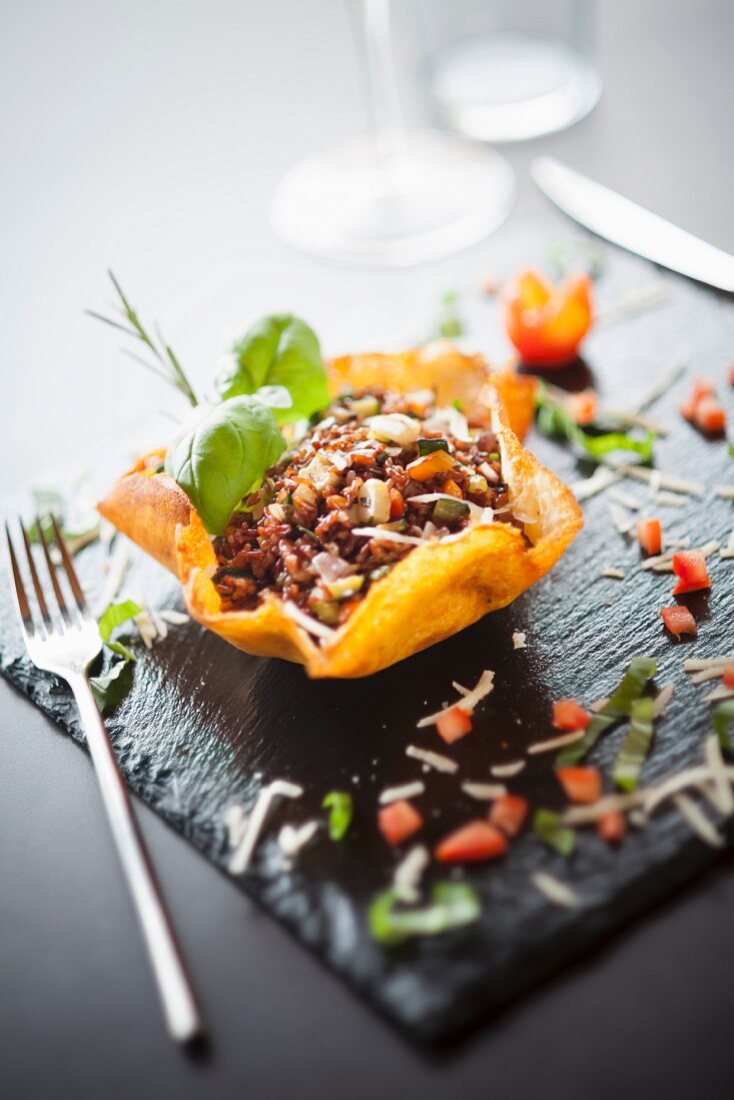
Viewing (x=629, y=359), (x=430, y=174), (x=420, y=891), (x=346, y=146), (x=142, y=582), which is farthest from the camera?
(x=346, y=146)

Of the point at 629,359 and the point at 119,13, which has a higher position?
the point at 119,13

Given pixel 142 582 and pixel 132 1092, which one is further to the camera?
pixel 142 582

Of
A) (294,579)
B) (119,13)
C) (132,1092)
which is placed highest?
(119,13)

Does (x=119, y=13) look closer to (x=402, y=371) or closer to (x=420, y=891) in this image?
(x=402, y=371)

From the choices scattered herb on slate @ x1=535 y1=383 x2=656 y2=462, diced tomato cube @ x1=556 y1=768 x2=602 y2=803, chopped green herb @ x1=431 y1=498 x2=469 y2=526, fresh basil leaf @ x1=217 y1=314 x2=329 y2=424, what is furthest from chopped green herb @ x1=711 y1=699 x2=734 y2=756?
fresh basil leaf @ x1=217 y1=314 x2=329 y2=424

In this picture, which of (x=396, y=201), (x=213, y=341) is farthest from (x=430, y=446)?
(x=396, y=201)

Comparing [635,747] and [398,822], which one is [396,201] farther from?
[398,822]

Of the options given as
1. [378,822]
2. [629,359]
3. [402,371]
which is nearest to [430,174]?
[629,359]
